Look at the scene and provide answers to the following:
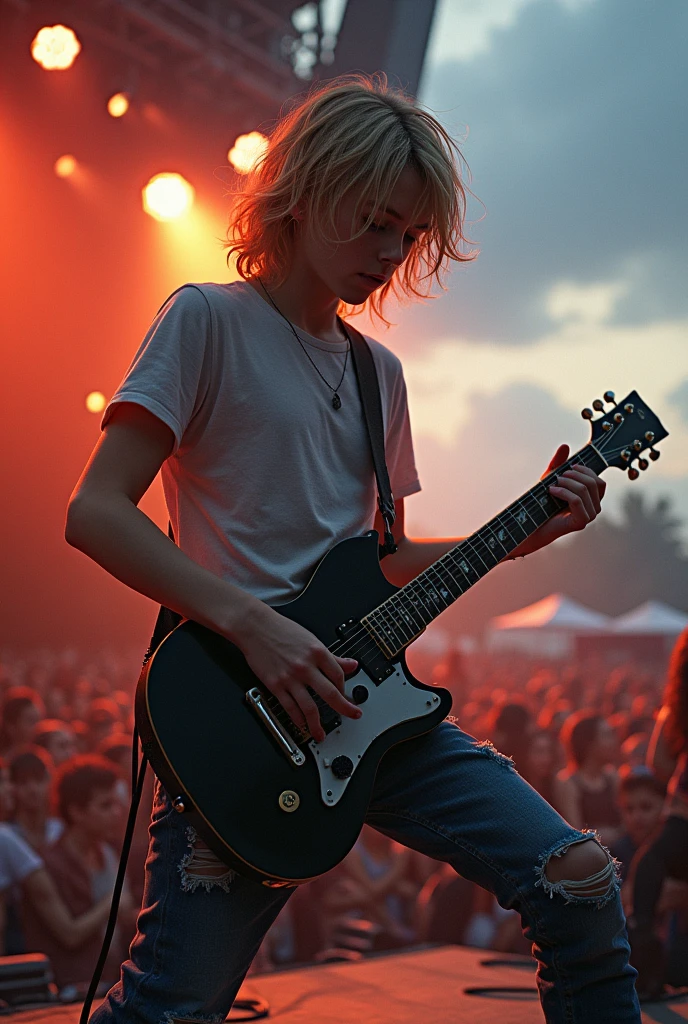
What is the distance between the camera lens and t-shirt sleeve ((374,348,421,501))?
2.12m

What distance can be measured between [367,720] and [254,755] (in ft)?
0.75

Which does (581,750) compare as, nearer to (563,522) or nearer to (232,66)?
(563,522)

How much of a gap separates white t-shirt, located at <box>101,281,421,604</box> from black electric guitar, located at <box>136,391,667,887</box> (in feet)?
0.28

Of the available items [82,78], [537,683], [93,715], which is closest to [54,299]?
[82,78]

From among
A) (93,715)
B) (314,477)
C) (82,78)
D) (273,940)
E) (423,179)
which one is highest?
(82,78)

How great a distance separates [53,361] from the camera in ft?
33.4

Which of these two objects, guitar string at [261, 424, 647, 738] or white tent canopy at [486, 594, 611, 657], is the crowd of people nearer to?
guitar string at [261, 424, 647, 738]

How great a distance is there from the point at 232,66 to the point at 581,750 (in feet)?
20.1

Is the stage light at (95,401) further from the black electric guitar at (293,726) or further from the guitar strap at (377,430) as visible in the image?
the black electric guitar at (293,726)

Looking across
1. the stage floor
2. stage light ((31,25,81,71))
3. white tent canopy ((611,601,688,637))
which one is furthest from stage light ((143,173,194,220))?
white tent canopy ((611,601,688,637))

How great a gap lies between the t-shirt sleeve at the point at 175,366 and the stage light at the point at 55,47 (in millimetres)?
6239

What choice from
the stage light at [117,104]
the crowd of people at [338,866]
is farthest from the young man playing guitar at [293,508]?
Answer: the stage light at [117,104]

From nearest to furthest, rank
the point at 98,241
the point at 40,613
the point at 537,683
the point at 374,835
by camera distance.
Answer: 1. the point at 374,835
2. the point at 98,241
3. the point at 537,683
4. the point at 40,613

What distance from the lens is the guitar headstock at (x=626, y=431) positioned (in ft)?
6.82
